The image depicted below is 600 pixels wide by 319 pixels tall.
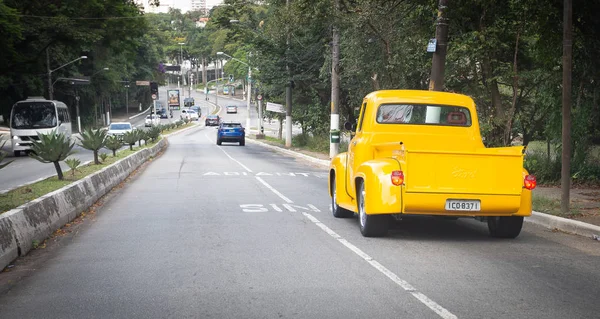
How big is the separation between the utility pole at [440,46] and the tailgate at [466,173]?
8.08 m

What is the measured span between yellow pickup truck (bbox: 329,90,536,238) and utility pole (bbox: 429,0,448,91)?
20.0 feet

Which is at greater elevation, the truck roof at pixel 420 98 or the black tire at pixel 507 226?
the truck roof at pixel 420 98

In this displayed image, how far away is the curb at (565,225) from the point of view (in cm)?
1029

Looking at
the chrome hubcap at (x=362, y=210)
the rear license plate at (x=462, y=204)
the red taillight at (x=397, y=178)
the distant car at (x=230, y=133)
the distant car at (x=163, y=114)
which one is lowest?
the distant car at (x=163, y=114)

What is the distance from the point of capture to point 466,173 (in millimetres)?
9281

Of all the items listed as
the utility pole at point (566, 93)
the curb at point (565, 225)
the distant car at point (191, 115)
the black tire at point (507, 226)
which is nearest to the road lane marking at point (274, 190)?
the curb at point (565, 225)

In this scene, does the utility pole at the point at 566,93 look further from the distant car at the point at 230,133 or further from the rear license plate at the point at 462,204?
the distant car at the point at 230,133

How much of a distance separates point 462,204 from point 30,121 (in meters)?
30.6

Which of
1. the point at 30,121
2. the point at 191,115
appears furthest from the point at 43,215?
the point at 191,115

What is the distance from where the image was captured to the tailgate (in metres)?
9.18

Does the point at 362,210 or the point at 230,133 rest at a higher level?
the point at 362,210

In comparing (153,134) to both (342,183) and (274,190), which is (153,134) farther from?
(342,183)

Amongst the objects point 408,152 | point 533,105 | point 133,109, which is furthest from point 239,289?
point 133,109

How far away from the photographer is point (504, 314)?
5832mm
